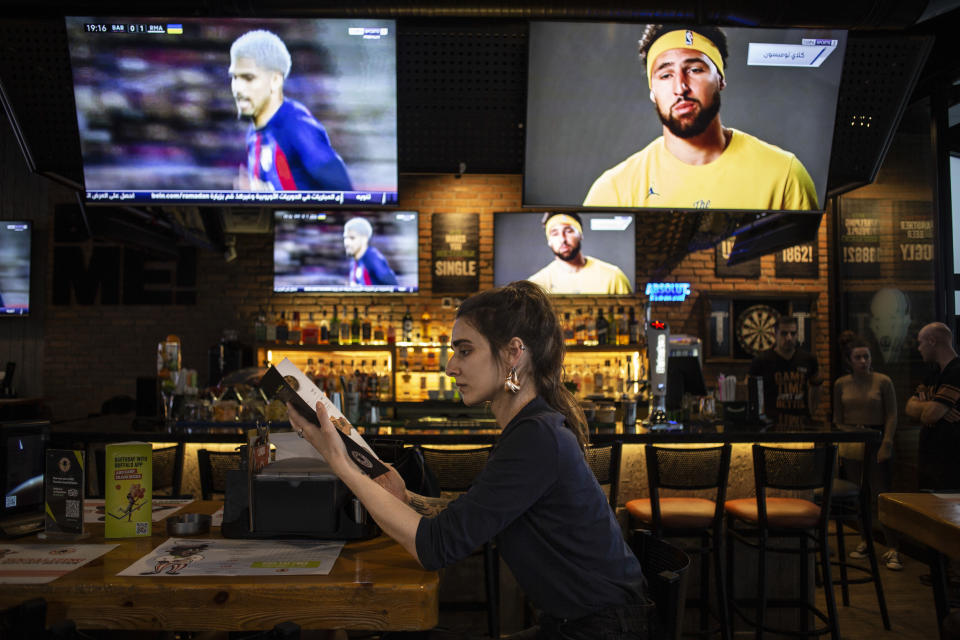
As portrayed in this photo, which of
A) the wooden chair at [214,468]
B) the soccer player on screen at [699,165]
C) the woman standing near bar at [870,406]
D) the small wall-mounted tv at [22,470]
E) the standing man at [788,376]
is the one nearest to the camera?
the small wall-mounted tv at [22,470]

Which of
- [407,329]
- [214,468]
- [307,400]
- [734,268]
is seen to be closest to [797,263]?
[734,268]

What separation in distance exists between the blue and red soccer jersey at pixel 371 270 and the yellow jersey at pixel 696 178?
11.3 ft

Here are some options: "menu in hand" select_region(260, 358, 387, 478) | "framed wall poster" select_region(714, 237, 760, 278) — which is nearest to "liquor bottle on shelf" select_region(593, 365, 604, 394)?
"framed wall poster" select_region(714, 237, 760, 278)

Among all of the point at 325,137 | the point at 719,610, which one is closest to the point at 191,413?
the point at 325,137

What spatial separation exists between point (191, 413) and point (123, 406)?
10.5 ft

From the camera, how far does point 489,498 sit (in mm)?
1520

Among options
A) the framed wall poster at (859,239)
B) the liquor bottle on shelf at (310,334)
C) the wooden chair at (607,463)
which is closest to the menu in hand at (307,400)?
the wooden chair at (607,463)

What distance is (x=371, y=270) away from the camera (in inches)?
274

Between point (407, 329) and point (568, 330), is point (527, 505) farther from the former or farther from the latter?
point (407, 329)

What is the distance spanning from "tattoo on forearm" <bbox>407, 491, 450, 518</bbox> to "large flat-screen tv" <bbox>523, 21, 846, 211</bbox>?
2.22 meters

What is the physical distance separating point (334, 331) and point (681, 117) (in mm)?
4492

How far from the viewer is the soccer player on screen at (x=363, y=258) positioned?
6.93 metres

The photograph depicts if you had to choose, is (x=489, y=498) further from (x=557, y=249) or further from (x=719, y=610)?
(x=557, y=249)

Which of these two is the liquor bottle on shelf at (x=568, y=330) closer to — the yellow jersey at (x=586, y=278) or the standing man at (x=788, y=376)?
the yellow jersey at (x=586, y=278)
